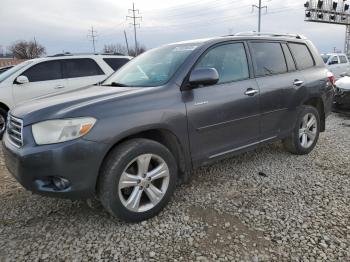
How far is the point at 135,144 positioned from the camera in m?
3.01

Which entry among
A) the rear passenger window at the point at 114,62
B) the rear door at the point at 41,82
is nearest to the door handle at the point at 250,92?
the rear passenger window at the point at 114,62

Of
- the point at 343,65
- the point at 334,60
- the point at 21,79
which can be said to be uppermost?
the point at 21,79

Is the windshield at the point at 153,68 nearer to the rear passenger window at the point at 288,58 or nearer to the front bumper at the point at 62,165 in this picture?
the front bumper at the point at 62,165

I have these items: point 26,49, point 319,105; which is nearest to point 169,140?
point 319,105

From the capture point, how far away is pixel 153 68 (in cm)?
384

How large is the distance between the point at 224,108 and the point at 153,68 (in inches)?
37.3

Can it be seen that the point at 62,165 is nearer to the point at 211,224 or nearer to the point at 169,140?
the point at 169,140

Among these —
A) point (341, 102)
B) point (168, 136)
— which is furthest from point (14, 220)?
point (341, 102)

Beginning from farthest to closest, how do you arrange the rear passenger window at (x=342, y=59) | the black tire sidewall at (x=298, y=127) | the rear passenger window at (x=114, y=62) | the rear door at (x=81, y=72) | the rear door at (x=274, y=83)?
the rear passenger window at (x=342, y=59) < the rear passenger window at (x=114, y=62) < the rear door at (x=81, y=72) < the black tire sidewall at (x=298, y=127) < the rear door at (x=274, y=83)

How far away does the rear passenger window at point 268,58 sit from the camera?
4.18 metres

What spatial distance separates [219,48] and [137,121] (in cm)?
149

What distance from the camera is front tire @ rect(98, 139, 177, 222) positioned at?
2.89m

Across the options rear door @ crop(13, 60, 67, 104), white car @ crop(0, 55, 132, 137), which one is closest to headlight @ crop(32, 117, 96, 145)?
white car @ crop(0, 55, 132, 137)

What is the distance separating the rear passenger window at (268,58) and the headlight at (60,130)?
2.33 meters
